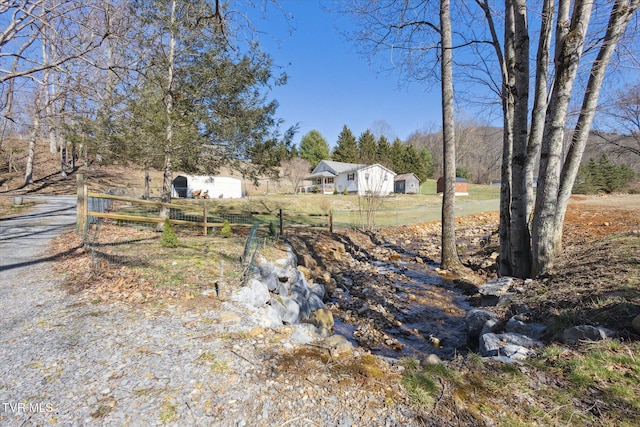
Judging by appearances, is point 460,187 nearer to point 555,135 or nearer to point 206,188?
point 206,188

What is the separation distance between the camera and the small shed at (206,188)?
24469 mm

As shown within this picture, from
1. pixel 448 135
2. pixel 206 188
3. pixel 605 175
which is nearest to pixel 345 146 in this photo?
pixel 206 188

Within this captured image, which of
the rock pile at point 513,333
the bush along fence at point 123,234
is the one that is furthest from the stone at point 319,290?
the rock pile at point 513,333

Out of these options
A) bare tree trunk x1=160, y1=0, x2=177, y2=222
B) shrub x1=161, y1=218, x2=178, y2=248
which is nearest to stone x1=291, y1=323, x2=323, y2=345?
shrub x1=161, y1=218, x2=178, y2=248

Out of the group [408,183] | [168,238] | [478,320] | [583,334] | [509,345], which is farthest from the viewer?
[408,183]

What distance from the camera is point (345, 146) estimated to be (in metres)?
45.1

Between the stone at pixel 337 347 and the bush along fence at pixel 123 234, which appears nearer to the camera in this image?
the stone at pixel 337 347

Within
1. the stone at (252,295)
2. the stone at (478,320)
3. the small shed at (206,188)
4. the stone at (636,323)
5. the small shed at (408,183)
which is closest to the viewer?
the stone at (636,323)

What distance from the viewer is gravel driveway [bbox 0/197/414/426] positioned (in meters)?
2.08

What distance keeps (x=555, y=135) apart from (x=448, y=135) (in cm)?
320

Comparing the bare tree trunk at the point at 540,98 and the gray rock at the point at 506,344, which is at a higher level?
the bare tree trunk at the point at 540,98

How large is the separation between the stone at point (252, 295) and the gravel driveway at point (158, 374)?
25cm

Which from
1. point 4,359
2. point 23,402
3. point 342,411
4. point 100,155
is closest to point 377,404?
point 342,411

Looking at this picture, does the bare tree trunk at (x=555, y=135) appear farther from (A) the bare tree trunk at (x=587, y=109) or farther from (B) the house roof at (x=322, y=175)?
(B) the house roof at (x=322, y=175)
